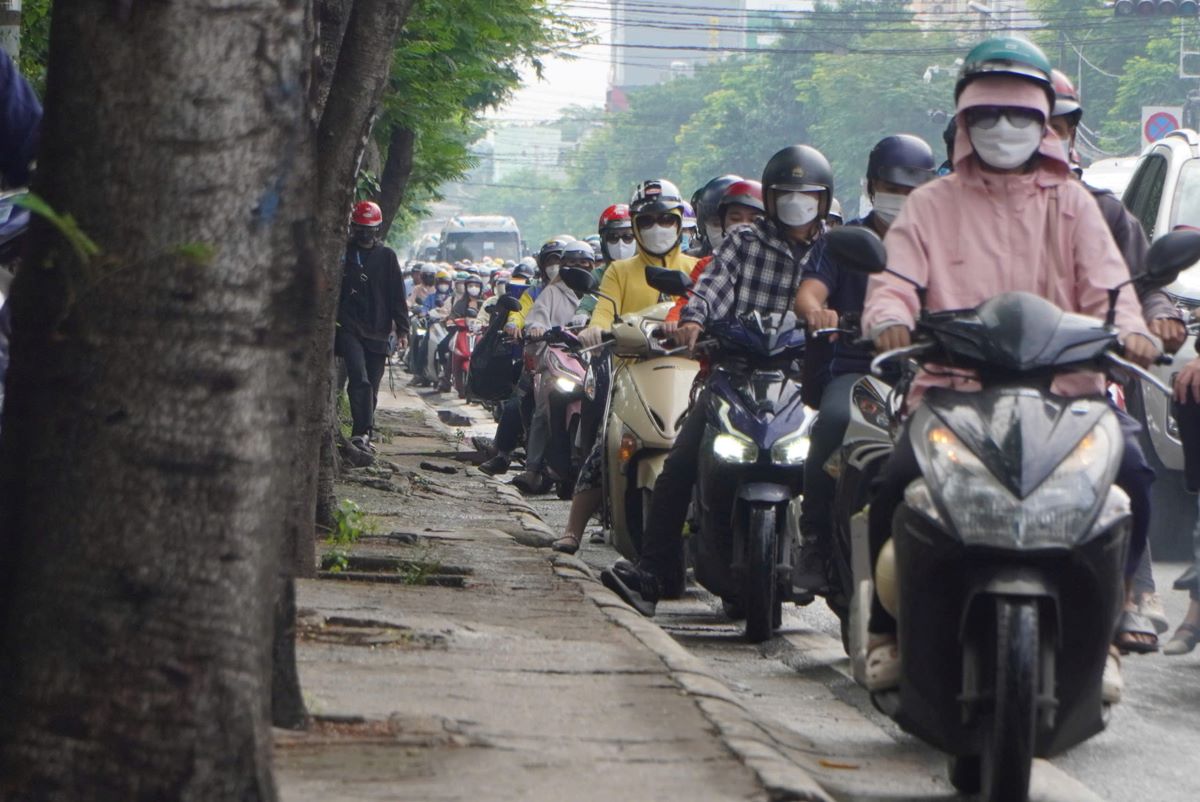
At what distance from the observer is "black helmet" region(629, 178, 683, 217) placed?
10.3 metres

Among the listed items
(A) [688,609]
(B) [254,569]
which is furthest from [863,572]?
(A) [688,609]

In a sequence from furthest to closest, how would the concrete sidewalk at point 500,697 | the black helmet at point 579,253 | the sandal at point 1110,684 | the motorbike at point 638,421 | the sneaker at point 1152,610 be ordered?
the black helmet at point 579,253, the motorbike at point 638,421, the sneaker at point 1152,610, the sandal at point 1110,684, the concrete sidewalk at point 500,697

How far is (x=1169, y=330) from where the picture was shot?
5418 millimetres

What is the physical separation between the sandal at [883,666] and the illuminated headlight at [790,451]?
2.50 metres

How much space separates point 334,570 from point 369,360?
7.84 metres

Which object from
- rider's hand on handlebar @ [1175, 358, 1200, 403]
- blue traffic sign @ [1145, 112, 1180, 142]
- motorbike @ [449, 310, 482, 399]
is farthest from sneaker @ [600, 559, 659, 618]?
blue traffic sign @ [1145, 112, 1180, 142]

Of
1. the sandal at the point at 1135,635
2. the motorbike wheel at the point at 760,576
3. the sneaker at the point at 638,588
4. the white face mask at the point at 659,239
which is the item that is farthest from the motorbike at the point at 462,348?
the sandal at the point at 1135,635

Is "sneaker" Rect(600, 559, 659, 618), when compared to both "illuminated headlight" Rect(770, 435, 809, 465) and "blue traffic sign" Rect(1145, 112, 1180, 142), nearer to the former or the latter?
"illuminated headlight" Rect(770, 435, 809, 465)

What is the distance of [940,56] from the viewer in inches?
2844

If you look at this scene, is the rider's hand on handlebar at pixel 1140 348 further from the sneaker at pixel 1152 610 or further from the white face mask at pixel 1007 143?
the sneaker at pixel 1152 610

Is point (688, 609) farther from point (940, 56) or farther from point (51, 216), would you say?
point (940, 56)

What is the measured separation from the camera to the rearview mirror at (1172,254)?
16.3ft

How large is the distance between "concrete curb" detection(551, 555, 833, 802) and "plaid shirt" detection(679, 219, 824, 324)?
123 centimetres

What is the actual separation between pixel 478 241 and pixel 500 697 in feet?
184
